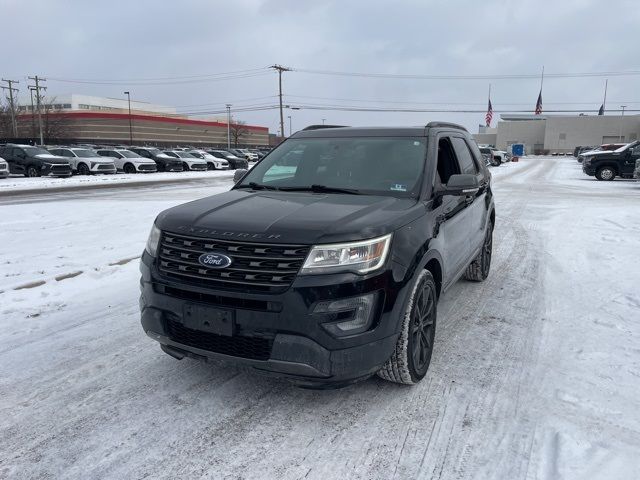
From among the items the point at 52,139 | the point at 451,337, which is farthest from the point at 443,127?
the point at 52,139

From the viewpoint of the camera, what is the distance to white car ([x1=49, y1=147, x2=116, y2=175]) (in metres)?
27.8

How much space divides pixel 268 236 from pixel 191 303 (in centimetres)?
65

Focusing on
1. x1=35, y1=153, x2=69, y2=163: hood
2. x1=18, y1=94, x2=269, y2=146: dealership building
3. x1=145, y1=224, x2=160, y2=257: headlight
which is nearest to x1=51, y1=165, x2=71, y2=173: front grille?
x1=35, y1=153, x2=69, y2=163: hood

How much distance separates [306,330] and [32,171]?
27384 millimetres

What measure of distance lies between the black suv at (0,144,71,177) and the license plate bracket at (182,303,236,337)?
25.5 metres

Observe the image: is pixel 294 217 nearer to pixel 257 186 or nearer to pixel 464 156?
pixel 257 186

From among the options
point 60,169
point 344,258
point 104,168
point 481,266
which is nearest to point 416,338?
point 344,258

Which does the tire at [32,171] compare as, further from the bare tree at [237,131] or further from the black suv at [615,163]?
the bare tree at [237,131]

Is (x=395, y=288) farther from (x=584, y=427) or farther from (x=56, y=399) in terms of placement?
(x=56, y=399)

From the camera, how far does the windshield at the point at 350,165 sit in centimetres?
379

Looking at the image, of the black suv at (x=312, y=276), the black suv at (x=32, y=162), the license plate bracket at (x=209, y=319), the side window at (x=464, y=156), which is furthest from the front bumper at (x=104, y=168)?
the license plate bracket at (x=209, y=319)

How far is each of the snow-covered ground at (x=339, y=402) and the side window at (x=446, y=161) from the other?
1.39 metres

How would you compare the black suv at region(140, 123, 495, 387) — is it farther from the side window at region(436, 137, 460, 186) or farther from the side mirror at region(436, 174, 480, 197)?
the side window at region(436, 137, 460, 186)

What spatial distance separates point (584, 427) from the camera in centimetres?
287
